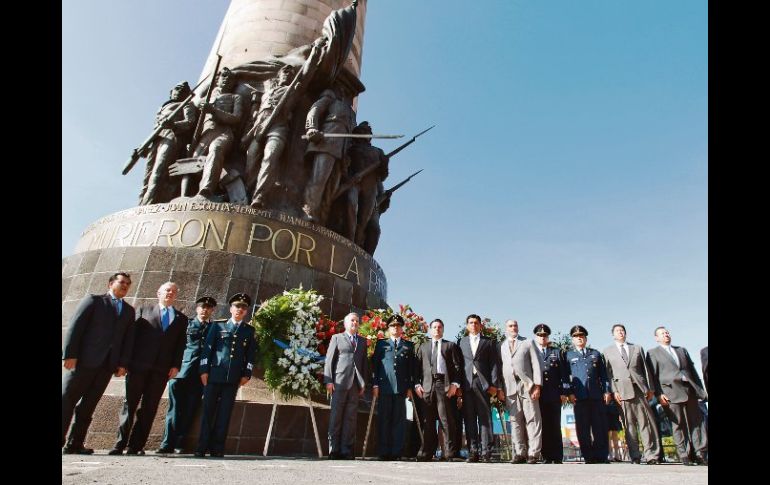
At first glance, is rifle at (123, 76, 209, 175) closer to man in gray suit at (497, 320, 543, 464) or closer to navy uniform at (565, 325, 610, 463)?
man in gray suit at (497, 320, 543, 464)

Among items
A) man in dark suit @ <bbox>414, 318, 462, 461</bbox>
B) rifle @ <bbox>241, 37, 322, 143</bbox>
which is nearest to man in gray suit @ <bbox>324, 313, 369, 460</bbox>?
man in dark suit @ <bbox>414, 318, 462, 461</bbox>

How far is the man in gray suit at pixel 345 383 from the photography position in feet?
21.7

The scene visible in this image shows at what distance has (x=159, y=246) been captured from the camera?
987cm

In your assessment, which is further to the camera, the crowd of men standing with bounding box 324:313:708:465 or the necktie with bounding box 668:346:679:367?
the necktie with bounding box 668:346:679:367

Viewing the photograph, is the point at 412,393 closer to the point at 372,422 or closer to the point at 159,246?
the point at 372,422

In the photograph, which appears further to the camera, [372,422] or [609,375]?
[609,375]

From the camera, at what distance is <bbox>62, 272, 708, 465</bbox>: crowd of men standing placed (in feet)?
19.1

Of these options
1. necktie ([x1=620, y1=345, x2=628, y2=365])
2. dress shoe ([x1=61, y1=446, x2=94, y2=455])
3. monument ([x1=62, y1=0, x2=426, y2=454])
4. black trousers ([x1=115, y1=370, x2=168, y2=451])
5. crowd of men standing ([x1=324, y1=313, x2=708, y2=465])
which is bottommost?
dress shoe ([x1=61, y1=446, x2=94, y2=455])

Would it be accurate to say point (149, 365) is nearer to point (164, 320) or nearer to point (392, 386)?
point (164, 320)

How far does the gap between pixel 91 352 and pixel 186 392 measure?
1381 millimetres

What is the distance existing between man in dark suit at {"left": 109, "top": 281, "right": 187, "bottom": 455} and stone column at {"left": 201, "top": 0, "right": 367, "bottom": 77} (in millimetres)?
9808
